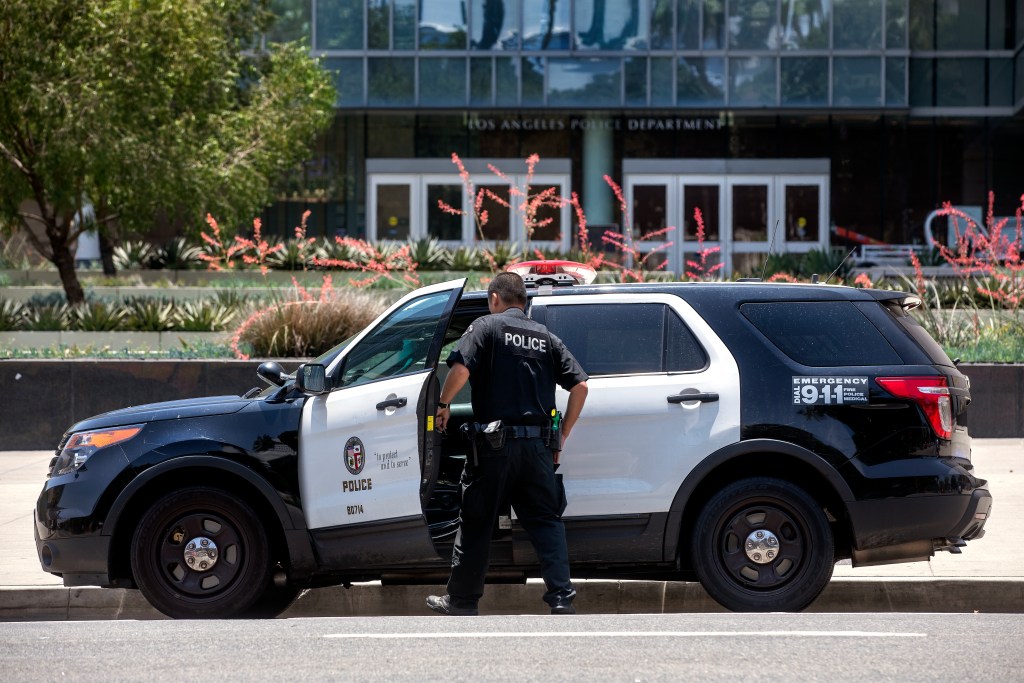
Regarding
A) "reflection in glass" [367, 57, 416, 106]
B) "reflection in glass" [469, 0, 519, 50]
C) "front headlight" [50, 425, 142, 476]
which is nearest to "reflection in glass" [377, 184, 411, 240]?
"reflection in glass" [367, 57, 416, 106]

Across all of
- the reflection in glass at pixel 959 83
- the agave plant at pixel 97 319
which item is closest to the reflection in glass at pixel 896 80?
the reflection in glass at pixel 959 83

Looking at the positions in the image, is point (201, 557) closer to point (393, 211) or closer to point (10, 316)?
point (10, 316)

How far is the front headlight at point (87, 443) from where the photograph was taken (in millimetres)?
7004

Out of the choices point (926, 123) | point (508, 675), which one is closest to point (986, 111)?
point (926, 123)

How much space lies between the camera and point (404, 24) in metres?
34.6

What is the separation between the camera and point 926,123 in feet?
118

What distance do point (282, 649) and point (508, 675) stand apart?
1.14 metres

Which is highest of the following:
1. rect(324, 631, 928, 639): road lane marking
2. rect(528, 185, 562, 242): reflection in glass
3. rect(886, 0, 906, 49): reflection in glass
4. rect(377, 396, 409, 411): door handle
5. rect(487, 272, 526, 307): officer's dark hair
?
rect(886, 0, 906, 49): reflection in glass

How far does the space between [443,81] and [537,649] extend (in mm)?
29992

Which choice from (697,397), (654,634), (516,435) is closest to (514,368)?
(516,435)

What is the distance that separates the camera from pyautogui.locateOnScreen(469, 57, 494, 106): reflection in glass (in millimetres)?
34438

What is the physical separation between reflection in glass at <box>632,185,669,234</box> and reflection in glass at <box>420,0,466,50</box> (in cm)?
Result: 598

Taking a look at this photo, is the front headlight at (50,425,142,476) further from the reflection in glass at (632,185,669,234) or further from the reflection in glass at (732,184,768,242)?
the reflection in glass at (732,184,768,242)

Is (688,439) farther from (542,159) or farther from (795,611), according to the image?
(542,159)
